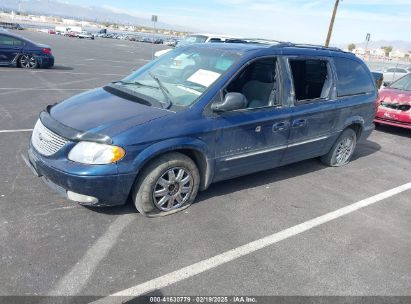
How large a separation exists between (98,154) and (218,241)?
1.43 meters

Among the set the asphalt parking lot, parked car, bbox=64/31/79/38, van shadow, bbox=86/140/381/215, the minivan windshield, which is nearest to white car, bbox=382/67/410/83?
van shadow, bbox=86/140/381/215

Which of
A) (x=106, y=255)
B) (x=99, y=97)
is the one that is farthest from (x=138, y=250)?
(x=99, y=97)

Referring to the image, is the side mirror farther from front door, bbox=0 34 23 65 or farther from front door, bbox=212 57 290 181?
front door, bbox=0 34 23 65

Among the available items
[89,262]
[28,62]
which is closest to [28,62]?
[28,62]

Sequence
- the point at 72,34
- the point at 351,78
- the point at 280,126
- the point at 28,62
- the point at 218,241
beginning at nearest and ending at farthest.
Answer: the point at 218,241
the point at 280,126
the point at 351,78
the point at 28,62
the point at 72,34

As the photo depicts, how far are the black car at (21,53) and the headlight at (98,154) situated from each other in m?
12.9

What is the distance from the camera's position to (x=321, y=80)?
5348 millimetres

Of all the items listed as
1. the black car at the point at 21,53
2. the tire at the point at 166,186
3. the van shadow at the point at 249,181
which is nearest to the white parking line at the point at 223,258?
the tire at the point at 166,186

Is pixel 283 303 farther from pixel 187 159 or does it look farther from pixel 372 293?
pixel 187 159

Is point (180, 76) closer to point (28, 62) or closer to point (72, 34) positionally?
point (28, 62)

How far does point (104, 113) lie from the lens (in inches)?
150

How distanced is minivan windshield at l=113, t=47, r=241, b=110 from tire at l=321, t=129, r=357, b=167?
8.46 ft

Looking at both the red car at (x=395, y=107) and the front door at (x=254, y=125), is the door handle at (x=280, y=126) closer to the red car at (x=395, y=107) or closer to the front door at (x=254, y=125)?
the front door at (x=254, y=125)

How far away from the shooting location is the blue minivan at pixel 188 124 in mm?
3486
